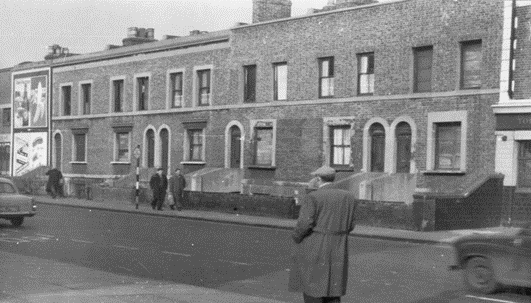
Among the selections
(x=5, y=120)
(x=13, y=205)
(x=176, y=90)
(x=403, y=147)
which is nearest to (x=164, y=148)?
(x=176, y=90)

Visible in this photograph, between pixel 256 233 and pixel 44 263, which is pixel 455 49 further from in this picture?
pixel 44 263

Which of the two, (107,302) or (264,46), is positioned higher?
(264,46)

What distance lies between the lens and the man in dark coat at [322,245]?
352 inches

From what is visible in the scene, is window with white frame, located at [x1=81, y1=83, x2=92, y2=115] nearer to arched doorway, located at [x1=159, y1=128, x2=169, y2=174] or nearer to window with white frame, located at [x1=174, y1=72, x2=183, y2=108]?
arched doorway, located at [x1=159, y1=128, x2=169, y2=174]

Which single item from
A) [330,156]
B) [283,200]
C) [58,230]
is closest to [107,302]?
[58,230]

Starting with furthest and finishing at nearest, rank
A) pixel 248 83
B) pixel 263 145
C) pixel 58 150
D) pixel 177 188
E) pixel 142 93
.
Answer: pixel 58 150, pixel 142 93, pixel 248 83, pixel 263 145, pixel 177 188

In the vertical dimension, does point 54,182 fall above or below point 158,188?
below

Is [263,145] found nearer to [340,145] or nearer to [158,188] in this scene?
[340,145]

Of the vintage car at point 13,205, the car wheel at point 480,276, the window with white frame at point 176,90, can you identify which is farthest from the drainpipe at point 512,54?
the window with white frame at point 176,90

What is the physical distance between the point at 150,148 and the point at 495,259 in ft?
117

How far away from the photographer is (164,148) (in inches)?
1843

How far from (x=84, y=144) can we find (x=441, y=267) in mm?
38599

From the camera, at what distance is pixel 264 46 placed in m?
40.2

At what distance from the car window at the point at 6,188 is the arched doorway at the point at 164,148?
1859 centimetres
